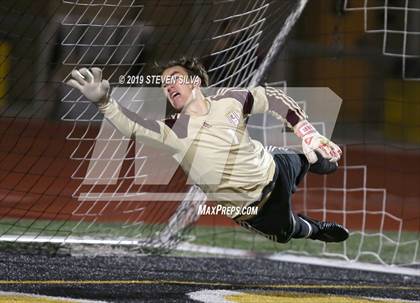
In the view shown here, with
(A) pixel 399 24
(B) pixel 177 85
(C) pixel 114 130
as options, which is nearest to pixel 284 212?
(B) pixel 177 85

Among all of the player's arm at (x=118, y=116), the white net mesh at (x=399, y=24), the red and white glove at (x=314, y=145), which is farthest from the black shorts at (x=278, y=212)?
the white net mesh at (x=399, y=24)

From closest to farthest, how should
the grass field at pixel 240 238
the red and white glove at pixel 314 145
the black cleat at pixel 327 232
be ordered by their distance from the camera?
the red and white glove at pixel 314 145, the black cleat at pixel 327 232, the grass field at pixel 240 238

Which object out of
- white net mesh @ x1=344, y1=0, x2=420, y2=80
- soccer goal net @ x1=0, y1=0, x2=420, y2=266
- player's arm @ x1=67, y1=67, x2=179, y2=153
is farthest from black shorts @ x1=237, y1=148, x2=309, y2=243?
white net mesh @ x1=344, y1=0, x2=420, y2=80

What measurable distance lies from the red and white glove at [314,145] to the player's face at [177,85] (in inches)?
24.1

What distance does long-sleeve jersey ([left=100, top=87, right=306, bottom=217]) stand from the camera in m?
4.72

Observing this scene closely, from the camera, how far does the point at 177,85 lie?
15.4 feet

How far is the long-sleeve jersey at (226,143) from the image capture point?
4.72m

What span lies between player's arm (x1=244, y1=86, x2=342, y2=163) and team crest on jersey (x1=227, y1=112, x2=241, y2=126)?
0.34 ft

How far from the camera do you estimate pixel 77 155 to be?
721cm

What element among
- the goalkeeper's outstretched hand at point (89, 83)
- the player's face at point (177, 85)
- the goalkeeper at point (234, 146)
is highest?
the goalkeeper's outstretched hand at point (89, 83)

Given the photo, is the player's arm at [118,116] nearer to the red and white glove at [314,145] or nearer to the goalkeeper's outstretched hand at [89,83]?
the goalkeeper's outstretched hand at [89,83]

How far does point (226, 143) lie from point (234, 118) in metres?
0.14

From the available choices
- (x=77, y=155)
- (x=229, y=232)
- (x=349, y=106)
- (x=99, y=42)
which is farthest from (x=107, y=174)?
(x=349, y=106)

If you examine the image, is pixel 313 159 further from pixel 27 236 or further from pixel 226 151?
pixel 27 236
